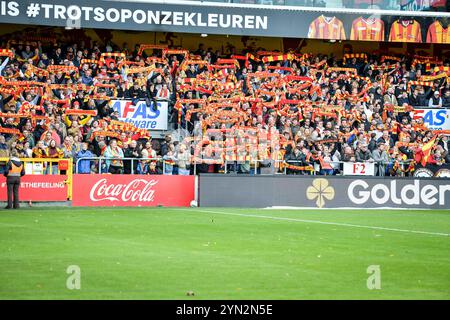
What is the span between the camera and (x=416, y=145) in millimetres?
37250

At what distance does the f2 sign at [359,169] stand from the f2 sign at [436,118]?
840 centimetres

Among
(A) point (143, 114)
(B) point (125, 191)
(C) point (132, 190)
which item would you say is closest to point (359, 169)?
(C) point (132, 190)

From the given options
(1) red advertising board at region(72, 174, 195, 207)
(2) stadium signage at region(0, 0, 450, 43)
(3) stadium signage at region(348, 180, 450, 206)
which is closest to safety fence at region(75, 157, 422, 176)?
(1) red advertising board at region(72, 174, 195, 207)

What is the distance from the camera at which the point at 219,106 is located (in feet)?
121

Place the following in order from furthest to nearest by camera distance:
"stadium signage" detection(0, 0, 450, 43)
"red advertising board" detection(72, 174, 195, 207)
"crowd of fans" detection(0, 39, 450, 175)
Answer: "stadium signage" detection(0, 0, 450, 43), "crowd of fans" detection(0, 39, 450, 175), "red advertising board" detection(72, 174, 195, 207)

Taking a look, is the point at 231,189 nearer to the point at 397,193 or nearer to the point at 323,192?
the point at 323,192

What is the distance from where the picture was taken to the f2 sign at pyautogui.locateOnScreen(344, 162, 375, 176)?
34812 millimetres

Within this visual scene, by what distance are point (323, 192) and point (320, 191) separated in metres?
0.12

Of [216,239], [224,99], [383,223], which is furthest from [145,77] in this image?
[216,239]

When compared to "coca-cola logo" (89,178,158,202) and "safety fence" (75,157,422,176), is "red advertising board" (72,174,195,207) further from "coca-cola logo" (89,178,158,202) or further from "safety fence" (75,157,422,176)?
"safety fence" (75,157,422,176)

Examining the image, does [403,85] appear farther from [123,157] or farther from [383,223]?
[383,223]

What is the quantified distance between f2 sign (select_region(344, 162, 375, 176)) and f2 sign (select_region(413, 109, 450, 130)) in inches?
331

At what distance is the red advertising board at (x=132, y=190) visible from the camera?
3192 cm
